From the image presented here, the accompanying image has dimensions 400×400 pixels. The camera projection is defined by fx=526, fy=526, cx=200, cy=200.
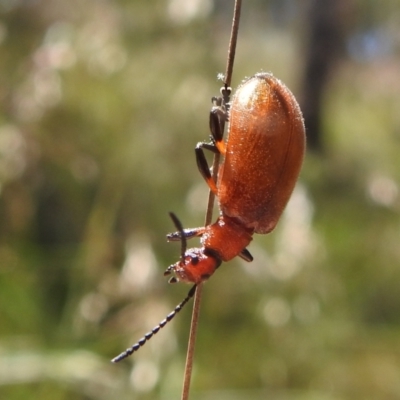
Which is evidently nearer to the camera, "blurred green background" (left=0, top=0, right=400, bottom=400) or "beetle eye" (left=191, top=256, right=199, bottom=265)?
"beetle eye" (left=191, top=256, right=199, bottom=265)

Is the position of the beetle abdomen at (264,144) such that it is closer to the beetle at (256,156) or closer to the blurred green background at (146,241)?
the beetle at (256,156)

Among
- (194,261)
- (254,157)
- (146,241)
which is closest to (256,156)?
(254,157)

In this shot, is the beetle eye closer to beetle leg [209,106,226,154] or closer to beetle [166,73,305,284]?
beetle [166,73,305,284]

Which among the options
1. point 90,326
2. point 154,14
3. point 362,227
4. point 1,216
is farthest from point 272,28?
point 90,326

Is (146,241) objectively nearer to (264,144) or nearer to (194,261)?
(194,261)

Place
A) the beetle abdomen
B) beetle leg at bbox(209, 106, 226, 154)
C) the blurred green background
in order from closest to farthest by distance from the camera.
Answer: the beetle abdomen, beetle leg at bbox(209, 106, 226, 154), the blurred green background

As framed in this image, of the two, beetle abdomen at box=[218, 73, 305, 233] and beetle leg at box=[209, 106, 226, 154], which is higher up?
beetle leg at box=[209, 106, 226, 154]

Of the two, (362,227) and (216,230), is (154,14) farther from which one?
(216,230)

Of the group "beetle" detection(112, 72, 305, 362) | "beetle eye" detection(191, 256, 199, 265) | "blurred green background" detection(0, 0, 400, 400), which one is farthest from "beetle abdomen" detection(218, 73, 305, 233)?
"blurred green background" detection(0, 0, 400, 400)
